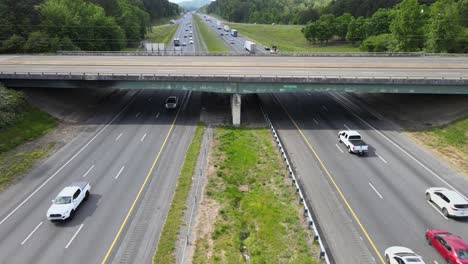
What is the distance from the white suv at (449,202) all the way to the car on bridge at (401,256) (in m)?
7.49

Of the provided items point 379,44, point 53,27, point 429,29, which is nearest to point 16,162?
point 53,27

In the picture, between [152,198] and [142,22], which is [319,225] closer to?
[152,198]

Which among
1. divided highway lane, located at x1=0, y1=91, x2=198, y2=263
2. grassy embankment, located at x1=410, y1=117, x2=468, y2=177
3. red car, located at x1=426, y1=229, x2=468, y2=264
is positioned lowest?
divided highway lane, located at x1=0, y1=91, x2=198, y2=263

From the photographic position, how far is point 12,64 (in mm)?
57156

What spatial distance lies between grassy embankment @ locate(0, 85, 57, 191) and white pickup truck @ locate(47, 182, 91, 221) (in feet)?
31.1

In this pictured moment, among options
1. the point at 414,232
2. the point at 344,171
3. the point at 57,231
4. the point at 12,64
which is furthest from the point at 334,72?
the point at 12,64

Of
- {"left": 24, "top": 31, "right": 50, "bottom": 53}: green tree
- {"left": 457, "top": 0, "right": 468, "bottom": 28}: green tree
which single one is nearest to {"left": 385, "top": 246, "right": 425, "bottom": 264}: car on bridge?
{"left": 24, "top": 31, "right": 50, "bottom": 53}: green tree

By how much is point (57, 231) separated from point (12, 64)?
4507 centimetres

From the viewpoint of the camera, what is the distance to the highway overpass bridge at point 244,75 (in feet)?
149

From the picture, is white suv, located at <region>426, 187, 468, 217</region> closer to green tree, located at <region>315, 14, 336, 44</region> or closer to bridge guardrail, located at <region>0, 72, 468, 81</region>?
bridge guardrail, located at <region>0, 72, 468, 81</region>

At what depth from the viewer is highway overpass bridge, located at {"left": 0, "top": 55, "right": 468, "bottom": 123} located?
1793 inches

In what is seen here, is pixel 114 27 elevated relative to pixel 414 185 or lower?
elevated

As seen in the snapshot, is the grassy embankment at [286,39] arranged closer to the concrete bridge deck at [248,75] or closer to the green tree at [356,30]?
the green tree at [356,30]

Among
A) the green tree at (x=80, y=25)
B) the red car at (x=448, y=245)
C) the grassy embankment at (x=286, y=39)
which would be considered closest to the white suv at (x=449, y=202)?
the red car at (x=448, y=245)
